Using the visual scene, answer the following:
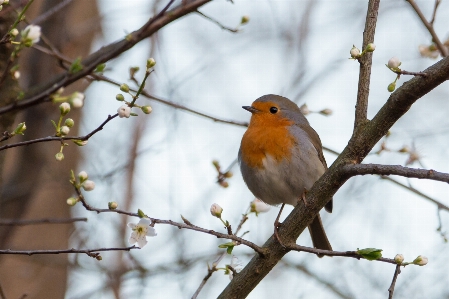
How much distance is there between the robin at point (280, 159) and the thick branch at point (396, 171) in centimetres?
167

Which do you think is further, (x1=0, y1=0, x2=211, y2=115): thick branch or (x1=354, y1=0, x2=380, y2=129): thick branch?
(x1=354, y1=0, x2=380, y2=129): thick branch

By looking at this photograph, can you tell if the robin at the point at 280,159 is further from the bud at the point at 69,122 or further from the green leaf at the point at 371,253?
the bud at the point at 69,122

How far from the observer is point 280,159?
14.6 feet

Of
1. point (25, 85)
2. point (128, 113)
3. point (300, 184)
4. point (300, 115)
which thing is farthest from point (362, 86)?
point (25, 85)

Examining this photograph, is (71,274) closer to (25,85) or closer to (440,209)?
(25,85)

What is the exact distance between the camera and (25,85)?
17.1 ft

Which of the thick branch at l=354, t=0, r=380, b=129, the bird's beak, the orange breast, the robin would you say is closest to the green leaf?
the thick branch at l=354, t=0, r=380, b=129

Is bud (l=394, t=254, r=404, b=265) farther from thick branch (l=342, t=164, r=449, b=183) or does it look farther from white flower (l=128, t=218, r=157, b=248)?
white flower (l=128, t=218, r=157, b=248)

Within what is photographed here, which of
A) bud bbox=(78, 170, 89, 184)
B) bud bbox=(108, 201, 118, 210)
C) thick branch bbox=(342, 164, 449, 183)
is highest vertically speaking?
thick branch bbox=(342, 164, 449, 183)

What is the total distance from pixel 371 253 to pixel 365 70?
961 millimetres

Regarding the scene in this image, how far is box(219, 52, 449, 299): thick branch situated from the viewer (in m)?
2.51

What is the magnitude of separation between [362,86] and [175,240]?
12.6ft

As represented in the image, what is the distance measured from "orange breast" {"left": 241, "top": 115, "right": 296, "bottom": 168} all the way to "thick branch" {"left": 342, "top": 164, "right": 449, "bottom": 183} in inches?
69.5

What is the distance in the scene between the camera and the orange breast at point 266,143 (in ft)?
14.7
